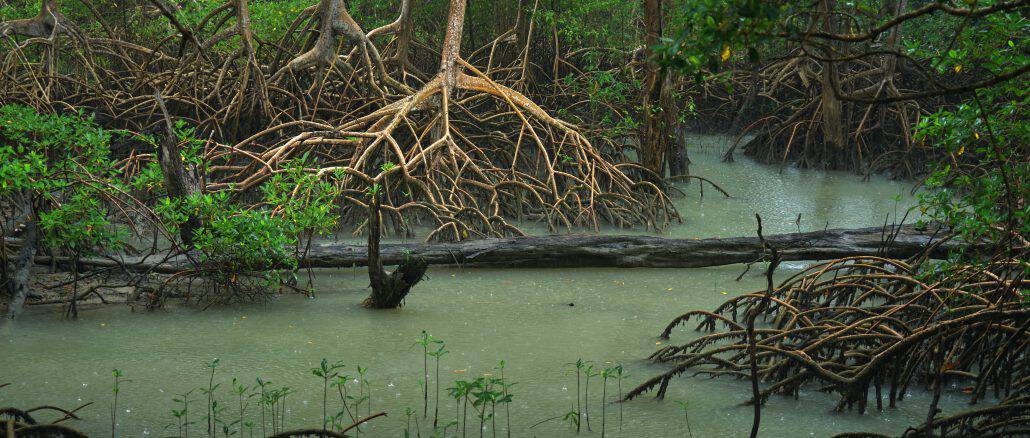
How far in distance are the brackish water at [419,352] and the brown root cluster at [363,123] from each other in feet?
4.35

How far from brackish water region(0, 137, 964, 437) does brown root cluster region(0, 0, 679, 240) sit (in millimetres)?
1326

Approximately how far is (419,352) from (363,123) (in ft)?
12.0

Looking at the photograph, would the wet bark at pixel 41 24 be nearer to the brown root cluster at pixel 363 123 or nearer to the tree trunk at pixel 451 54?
the brown root cluster at pixel 363 123

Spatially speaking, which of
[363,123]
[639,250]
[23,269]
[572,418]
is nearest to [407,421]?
[572,418]

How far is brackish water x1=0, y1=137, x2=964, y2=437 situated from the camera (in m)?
3.84

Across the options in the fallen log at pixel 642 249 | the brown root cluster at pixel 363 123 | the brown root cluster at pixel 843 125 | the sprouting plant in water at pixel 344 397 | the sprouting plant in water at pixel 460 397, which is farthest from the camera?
the brown root cluster at pixel 843 125

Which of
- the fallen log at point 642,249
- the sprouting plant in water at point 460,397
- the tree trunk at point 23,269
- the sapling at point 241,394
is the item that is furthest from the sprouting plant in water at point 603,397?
the tree trunk at point 23,269

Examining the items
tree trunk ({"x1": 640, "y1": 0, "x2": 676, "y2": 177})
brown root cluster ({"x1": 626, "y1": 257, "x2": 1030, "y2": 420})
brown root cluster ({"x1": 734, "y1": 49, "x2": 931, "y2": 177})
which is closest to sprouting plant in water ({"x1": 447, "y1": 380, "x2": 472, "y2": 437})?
brown root cluster ({"x1": 626, "y1": 257, "x2": 1030, "y2": 420})

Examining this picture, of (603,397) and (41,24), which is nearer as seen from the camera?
(603,397)

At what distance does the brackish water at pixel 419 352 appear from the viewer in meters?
3.84

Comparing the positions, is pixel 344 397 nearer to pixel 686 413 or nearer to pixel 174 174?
pixel 686 413

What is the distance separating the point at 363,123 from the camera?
8000 millimetres

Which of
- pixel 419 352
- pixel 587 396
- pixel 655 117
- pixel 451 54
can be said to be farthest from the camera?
pixel 655 117

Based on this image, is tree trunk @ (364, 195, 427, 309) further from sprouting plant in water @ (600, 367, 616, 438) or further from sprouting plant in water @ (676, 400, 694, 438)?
sprouting plant in water @ (676, 400, 694, 438)
